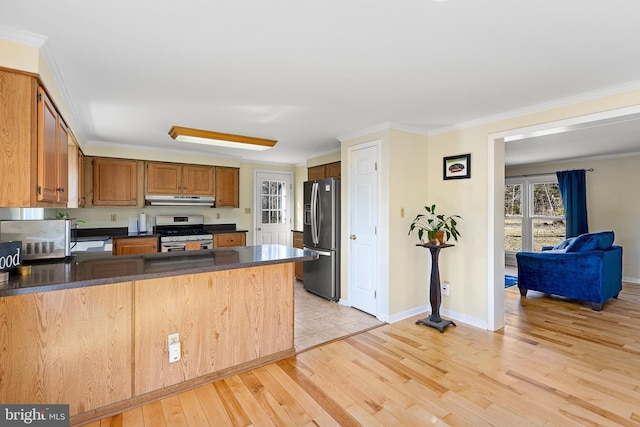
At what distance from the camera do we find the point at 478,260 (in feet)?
11.2

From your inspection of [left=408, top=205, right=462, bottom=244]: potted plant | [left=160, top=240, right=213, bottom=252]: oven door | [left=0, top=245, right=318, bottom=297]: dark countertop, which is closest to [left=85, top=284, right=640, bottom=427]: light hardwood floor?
[left=0, top=245, right=318, bottom=297]: dark countertop

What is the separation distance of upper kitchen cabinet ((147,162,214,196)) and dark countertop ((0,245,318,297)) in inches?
104

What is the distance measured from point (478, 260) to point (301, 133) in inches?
101

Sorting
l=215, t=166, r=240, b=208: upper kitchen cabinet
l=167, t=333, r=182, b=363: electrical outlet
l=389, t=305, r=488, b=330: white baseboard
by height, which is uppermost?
l=215, t=166, r=240, b=208: upper kitchen cabinet

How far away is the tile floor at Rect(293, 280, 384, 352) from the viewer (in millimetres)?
3125

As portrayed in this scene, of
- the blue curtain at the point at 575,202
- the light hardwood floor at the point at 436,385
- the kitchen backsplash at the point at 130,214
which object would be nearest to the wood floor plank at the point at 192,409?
the light hardwood floor at the point at 436,385

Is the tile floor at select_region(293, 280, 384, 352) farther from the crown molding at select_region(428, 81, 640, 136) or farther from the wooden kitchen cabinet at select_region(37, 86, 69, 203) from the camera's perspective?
the crown molding at select_region(428, 81, 640, 136)

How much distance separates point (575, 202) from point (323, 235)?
4801mm

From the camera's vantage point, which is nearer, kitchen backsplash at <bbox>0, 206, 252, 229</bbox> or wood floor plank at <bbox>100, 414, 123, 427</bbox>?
wood floor plank at <bbox>100, 414, 123, 427</bbox>

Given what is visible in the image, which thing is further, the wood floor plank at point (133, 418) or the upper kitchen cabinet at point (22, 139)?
the wood floor plank at point (133, 418)

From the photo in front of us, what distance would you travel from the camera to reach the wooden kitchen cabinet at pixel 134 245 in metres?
4.36

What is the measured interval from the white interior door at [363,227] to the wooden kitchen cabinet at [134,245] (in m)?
2.94

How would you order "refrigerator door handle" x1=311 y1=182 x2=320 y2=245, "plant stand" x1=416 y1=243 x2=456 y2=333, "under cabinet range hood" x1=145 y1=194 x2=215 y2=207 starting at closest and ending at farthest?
"plant stand" x1=416 y1=243 x2=456 y2=333, "refrigerator door handle" x1=311 y1=182 x2=320 y2=245, "under cabinet range hood" x1=145 y1=194 x2=215 y2=207

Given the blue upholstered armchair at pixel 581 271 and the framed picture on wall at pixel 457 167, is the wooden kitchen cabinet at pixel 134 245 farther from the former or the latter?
the blue upholstered armchair at pixel 581 271
